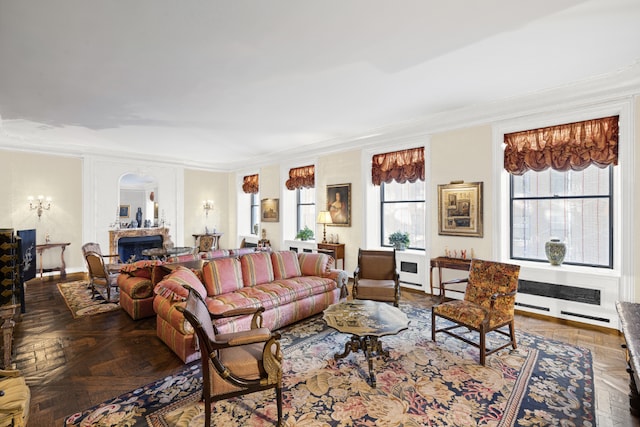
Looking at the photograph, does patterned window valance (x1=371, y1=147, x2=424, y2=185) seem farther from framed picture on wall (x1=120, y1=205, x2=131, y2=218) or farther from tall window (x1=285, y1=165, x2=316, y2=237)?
framed picture on wall (x1=120, y1=205, x2=131, y2=218)

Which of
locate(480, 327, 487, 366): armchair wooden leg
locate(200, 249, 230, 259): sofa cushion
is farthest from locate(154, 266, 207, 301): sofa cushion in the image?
locate(480, 327, 487, 366): armchair wooden leg

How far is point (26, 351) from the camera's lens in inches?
125

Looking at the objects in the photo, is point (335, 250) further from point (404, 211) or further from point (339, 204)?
point (404, 211)

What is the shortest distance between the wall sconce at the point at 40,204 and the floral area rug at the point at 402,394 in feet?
20.9

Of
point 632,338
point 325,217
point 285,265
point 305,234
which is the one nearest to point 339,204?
point 325,217

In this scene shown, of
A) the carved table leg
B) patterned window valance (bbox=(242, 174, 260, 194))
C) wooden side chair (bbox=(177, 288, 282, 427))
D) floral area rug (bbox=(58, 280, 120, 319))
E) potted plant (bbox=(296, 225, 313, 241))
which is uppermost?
patterned window valance (bbox=(242, 174, 260, 194))

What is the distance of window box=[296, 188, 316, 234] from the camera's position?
770cm

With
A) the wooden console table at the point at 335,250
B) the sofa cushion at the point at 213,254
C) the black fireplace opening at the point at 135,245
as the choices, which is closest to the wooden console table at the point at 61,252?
the black fireplace opening at the point at 135,245

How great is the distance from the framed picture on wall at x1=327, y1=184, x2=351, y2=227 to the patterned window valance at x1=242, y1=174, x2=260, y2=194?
300cm

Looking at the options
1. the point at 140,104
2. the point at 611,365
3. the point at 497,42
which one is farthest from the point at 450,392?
the point at 140,104

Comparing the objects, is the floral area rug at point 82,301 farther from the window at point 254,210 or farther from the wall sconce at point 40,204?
the window at point 254,210

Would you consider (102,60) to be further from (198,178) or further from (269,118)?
(198,178)

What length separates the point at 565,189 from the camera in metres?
4.22

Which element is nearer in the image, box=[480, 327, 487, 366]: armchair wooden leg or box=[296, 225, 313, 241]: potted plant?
box=[480, 327, 487, 366]: armchair wooden leg
